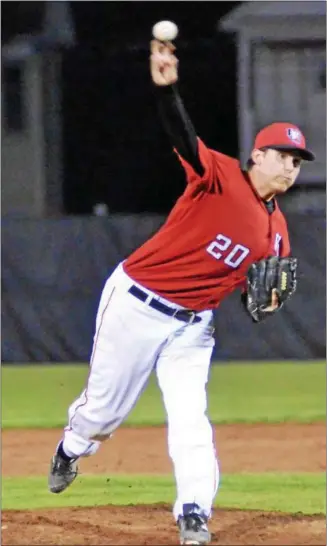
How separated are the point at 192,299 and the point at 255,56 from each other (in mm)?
13479

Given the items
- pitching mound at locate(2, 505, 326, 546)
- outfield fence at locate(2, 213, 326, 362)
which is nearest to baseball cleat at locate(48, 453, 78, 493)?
pitching mound at locate(2, 505, 326, 546)

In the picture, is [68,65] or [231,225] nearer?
[231,225]

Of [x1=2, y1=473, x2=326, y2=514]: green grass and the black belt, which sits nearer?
the black belt

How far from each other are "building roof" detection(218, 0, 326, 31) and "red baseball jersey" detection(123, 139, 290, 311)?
1305 centimetres

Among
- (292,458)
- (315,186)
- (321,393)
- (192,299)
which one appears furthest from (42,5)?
(192,299)

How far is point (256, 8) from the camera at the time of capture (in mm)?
17984

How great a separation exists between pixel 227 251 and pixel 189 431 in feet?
2.40

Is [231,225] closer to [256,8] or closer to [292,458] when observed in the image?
[292,458]

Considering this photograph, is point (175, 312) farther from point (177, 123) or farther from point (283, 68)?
point (283, 68)

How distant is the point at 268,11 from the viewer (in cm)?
1822

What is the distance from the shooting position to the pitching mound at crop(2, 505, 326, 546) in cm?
505

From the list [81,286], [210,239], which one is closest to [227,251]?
[210,239]

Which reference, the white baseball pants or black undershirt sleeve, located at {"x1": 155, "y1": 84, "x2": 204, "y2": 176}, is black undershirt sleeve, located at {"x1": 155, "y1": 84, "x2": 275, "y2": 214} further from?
the white baseball pants

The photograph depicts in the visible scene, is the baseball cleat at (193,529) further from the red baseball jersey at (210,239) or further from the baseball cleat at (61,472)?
the baseball cleat at (61,472)
